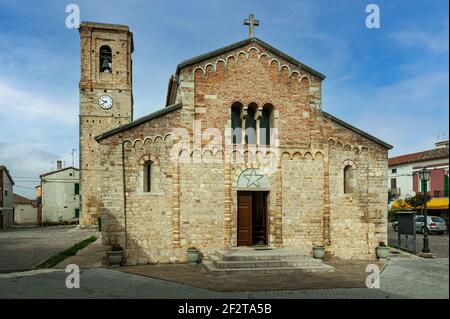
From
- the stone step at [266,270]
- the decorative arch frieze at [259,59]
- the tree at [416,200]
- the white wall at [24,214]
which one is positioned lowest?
the white wall at [24,214]

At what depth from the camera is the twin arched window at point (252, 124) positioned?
15.4 m

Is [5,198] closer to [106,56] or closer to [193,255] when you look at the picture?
[106,56]

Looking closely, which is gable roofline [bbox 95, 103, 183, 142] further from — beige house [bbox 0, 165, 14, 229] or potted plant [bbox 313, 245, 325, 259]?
beige house [bbox 0, 165, 14, 229]

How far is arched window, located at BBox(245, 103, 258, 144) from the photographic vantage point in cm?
1558

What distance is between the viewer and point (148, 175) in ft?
→ 47.5

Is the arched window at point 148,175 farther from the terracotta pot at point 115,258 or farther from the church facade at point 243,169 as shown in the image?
the terracotta pot at point 115,258

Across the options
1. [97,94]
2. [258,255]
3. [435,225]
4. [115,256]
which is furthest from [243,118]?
[97,94]

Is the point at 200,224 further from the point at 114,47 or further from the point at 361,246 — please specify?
the point at 114,47

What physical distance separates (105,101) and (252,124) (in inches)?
946

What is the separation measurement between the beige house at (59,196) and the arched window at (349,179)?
131ft

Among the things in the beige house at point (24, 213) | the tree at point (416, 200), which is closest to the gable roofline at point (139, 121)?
the tree at point (416, 200)

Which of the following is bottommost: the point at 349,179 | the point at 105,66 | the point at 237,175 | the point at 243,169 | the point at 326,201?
the point at 326,201

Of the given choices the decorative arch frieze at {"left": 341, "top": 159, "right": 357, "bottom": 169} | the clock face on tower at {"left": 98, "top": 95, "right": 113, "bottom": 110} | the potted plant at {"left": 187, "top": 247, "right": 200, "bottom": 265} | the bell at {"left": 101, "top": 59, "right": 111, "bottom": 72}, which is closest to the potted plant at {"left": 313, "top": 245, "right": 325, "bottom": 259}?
the decorative arch frieze at {"left": 341, "top": 159, "right": 357, "bottom": 169}
